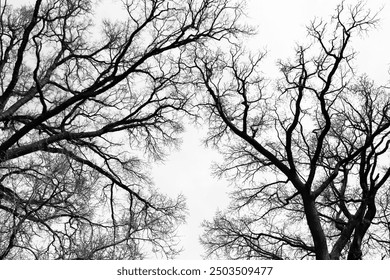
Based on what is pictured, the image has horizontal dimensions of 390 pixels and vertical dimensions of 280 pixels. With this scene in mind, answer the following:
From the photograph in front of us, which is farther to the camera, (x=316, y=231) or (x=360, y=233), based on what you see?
(x=360, y=233)

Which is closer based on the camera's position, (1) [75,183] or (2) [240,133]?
(1) [75,183]

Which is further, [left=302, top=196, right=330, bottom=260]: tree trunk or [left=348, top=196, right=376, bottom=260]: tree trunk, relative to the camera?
[left=348, top=196, right=376, bottom=260]: tree trunk

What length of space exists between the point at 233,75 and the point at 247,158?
126 inches

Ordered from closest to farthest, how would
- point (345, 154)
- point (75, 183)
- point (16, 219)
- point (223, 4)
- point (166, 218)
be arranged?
point (16, 219) < point (75, 183) < point (223, 4) < point (166, 218) < point (345, 154)

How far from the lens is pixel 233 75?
1603 cm

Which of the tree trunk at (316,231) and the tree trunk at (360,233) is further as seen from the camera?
the tree trunk at (360,233)

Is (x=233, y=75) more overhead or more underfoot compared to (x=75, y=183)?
more overhead

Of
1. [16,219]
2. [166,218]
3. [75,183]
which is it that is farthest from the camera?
[166,218]

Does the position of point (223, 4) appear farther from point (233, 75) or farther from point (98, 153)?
point (98, 153)

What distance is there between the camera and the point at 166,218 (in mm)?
17078

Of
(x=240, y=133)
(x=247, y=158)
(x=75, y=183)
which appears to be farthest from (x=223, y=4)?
(x=75, y=183)
